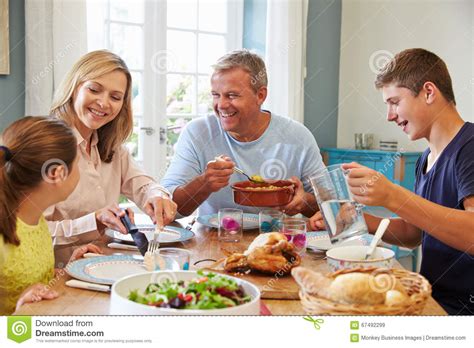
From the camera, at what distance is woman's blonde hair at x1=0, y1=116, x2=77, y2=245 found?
3.85 ft

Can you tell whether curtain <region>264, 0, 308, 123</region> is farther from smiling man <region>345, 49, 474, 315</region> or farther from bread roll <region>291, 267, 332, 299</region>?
bread roll <region>291, 267, 332, 299</region>

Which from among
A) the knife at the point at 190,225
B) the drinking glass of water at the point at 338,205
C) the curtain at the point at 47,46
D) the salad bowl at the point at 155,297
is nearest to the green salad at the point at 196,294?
the salad bowl at the point at 155,297

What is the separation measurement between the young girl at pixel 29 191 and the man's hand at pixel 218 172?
601mm

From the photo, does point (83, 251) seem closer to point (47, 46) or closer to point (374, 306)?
point (374, 306)

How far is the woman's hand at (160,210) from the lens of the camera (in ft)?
5.31

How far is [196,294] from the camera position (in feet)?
2.67

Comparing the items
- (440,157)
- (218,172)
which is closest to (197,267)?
(218,172)

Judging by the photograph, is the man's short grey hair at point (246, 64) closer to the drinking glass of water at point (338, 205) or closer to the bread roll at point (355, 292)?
the drinking glass of water at point (338, 205)

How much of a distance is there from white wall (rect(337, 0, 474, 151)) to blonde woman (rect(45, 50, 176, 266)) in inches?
89.6

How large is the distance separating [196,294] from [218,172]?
1025mm

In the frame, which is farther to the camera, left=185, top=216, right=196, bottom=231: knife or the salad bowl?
left=185, top=216, right=196, bottom=231: knife

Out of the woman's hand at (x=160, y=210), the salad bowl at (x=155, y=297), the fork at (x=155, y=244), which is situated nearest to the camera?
the salad bowl at (x=155, y=297)

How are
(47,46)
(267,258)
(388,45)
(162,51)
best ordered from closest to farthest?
1. (267,258)
2. (47,46)
3. (162,51)
4. (388,45)

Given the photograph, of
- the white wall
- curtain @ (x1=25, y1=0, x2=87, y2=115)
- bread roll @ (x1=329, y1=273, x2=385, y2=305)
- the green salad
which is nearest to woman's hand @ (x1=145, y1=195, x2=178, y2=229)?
the green salad
